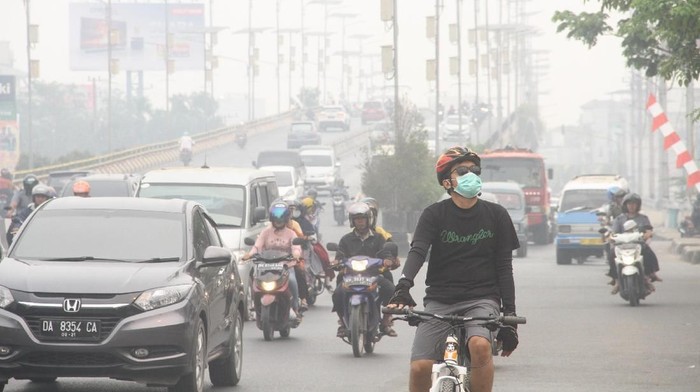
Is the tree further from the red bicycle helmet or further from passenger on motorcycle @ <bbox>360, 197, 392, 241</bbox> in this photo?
the red bicycle helmet

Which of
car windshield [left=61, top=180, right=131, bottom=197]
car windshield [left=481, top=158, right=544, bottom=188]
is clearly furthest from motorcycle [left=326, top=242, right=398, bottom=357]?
car windshield [left=481, top=158, right=544, bottom=188]

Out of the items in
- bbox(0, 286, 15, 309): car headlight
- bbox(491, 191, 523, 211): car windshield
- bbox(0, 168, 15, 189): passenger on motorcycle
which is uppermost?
bbox(0, 286, 15, 309): car headlight

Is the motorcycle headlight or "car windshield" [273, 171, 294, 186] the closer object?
the motorcycle headlight

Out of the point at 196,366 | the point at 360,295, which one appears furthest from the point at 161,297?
the point at 360,295

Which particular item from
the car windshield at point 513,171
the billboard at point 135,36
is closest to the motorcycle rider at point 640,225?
the car windshield at point 513,171

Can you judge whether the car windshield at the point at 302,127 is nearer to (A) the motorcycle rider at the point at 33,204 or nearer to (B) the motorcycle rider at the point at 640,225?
(B) the motorcycle rider at the point at 640,225

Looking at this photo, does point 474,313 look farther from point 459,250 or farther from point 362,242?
point 362,242

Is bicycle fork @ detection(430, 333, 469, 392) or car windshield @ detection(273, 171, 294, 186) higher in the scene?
bicycle fork @ detection(430, 333, 469, 392)

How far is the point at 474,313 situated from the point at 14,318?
13.3 feet

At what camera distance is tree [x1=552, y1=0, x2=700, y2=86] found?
67.9 ft

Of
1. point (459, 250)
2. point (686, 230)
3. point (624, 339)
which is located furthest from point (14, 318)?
point (686, 230)

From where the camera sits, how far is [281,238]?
18.3 m

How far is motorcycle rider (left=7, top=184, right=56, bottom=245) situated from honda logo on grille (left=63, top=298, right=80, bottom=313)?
7866mm

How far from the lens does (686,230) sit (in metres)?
45.5
